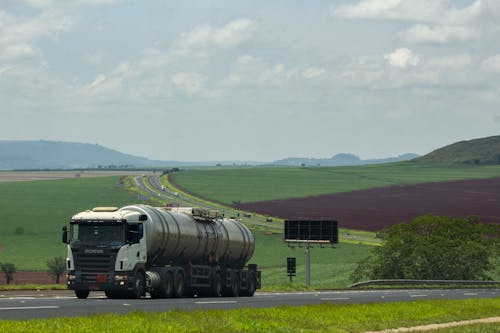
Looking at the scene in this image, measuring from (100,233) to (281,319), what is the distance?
43.0 feet

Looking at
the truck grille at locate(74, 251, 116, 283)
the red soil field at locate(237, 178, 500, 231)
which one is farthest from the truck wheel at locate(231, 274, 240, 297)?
the red soil field at locate(237, 178, 500, 231)

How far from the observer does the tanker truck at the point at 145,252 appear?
4359cm

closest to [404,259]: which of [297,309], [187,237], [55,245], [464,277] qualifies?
[464,277]

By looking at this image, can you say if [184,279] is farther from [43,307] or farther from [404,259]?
[404,259]

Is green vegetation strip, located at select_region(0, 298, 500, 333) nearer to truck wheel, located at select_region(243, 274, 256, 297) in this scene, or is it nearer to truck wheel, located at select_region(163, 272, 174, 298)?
truck wheel, located at select_region(163, 272, 174, 298)

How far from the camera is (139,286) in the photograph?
1742 inches

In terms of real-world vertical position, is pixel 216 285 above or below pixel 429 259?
above

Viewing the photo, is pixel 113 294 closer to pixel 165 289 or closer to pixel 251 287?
pixel 165 289

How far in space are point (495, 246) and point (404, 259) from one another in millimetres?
11213

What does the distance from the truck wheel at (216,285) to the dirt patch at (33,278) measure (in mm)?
59235

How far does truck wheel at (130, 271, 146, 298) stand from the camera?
44.0m

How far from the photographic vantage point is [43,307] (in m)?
35.9

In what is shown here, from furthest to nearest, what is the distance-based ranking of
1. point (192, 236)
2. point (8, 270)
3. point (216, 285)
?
point (8, 270) < point (216, 285) < point (192, 236)

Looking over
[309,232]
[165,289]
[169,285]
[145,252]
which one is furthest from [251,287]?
[309,232]
